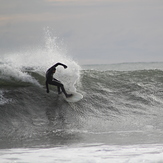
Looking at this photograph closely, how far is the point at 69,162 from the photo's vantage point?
8.09 metres

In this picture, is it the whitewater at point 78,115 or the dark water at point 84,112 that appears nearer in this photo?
the whitewater at point 78,115

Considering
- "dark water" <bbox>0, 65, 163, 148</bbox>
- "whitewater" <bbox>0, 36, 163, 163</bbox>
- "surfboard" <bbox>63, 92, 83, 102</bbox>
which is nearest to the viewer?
"whitewater" <bbox>0, 36, 163, 163</bbox>

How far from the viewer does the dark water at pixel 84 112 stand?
11.1m

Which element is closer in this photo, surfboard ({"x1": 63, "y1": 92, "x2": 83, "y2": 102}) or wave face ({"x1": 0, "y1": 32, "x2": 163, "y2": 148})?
wave face ({"x1": 0, "y1": 32, "x2": 163, "y2": 148})

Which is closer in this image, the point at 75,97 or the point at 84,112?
the point at 84,112

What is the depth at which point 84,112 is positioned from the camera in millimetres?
14531

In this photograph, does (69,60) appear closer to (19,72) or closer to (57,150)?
(19,72)

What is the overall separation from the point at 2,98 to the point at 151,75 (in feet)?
28.9

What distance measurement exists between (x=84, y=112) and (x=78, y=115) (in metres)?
0.44

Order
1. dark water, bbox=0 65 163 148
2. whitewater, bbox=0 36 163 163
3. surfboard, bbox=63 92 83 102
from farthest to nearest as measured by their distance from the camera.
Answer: surfboard, bbox=63 92 83 102 < dark water, bbox=0 65 163 148 < whitewater, bbox=0 36 163 163

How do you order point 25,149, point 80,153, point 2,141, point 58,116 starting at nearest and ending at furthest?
point 80,153 → point 25,149 → point 2,141 → point 58,116

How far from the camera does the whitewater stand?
8.96 m

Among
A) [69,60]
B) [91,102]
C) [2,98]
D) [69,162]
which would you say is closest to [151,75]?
[69,60]

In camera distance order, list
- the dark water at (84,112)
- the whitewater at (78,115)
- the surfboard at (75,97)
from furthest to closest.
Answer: the surfboard at (75,97), the dark water at (84,112), the whitewater at (78,115)
